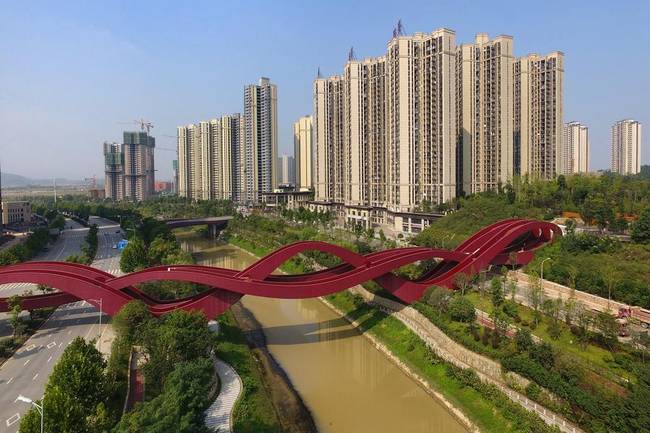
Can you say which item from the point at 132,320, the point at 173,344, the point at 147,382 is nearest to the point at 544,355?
the point at 173,344

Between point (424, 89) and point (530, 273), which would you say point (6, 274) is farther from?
point (424, 89)

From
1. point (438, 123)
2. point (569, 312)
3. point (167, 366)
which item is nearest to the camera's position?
point (167, 366)

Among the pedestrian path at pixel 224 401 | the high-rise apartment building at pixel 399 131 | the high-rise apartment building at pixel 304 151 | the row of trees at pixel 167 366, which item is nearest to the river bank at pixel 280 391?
the pedestrian path at pixel 224 401

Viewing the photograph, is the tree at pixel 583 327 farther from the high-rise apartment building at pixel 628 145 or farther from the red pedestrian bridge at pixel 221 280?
the high-rise apartment building at pixel 628 145

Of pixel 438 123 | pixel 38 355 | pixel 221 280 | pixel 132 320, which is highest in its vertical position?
pixel 438 123

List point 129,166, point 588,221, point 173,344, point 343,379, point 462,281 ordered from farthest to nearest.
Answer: point 129,166 → point 588,221 → point 462,281 → point 343,379 → point 173,344

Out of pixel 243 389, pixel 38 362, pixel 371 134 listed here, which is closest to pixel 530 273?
pixel 243 389

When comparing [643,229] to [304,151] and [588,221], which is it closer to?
[588,221]
